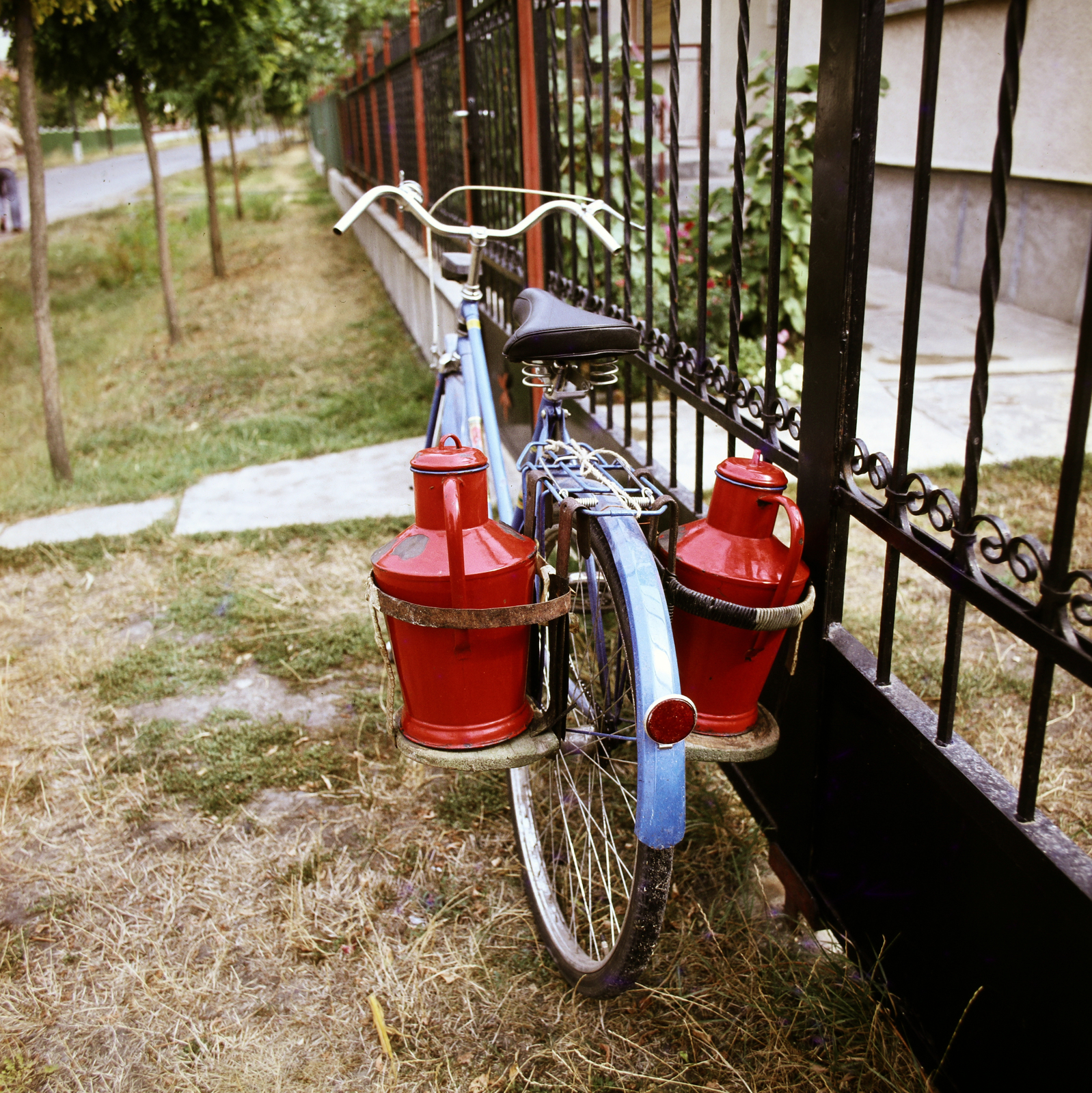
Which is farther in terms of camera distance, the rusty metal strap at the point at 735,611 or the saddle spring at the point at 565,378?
the saddle spring at the point at 565,378

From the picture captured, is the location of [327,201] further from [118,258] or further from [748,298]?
[748,298]

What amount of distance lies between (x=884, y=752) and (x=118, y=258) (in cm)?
1454

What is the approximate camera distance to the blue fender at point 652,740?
63.9 inches

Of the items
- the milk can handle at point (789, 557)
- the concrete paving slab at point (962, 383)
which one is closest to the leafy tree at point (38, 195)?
the concrete paving slab at point (962, 383)

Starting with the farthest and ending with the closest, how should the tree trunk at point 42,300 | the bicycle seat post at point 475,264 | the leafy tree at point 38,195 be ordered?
the tree trunk at point 42,300, the leafy tree at point 38,195, the bicycle seat post at point 475,264

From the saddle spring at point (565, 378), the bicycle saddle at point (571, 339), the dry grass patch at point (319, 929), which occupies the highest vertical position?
the bicycle saddle at point (571, 339)

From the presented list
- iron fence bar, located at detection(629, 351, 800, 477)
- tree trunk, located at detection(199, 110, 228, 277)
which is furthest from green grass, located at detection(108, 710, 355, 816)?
tree trunk, located at detection(199, 110, 228, 277)

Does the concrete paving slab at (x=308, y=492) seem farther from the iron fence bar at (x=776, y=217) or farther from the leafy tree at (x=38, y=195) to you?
the iron fence bar at (x=776, y=217)

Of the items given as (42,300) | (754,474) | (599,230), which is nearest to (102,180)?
(42,300)

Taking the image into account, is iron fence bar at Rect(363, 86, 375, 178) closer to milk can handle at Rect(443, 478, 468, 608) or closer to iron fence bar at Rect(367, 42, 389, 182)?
iron fence bar at Rect(367, 42, 389, 182)

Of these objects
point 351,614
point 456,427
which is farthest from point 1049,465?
point 351,614

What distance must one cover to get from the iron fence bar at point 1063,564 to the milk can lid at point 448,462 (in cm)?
99

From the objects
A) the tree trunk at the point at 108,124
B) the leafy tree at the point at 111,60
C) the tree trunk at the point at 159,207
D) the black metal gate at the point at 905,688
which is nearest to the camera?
the black metal gate at the point at 905,688

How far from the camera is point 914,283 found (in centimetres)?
155
